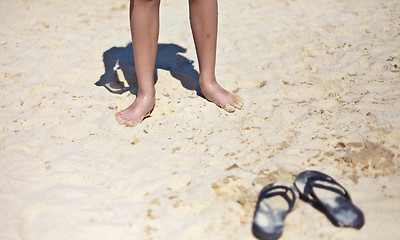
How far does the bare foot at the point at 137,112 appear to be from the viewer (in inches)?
89.4

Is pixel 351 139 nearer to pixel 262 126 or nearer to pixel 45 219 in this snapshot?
pixel 262 126

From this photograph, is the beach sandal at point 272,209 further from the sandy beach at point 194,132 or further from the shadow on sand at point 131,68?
the shadow on sand at point 131,68

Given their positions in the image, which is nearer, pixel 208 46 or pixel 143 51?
pixel 143 51

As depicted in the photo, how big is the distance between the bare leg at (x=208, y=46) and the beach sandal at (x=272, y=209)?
0.81m

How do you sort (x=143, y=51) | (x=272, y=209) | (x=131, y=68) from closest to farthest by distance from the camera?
(x=272, y=209), (x=143, y=51), (x=131, y=68)

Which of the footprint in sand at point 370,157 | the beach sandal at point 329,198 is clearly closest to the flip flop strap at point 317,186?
the beach sandal at point 329,198

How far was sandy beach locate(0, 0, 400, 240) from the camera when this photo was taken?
63.0 inches

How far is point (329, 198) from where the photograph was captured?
1.59 m

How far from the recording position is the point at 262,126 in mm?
2197

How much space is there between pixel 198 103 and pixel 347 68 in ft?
4.45

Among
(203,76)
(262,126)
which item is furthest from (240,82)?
(262,126)

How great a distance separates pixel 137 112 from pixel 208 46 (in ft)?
2.16

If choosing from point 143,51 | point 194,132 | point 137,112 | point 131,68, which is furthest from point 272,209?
point 131,68

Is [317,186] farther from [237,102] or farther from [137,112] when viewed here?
[137,112]
